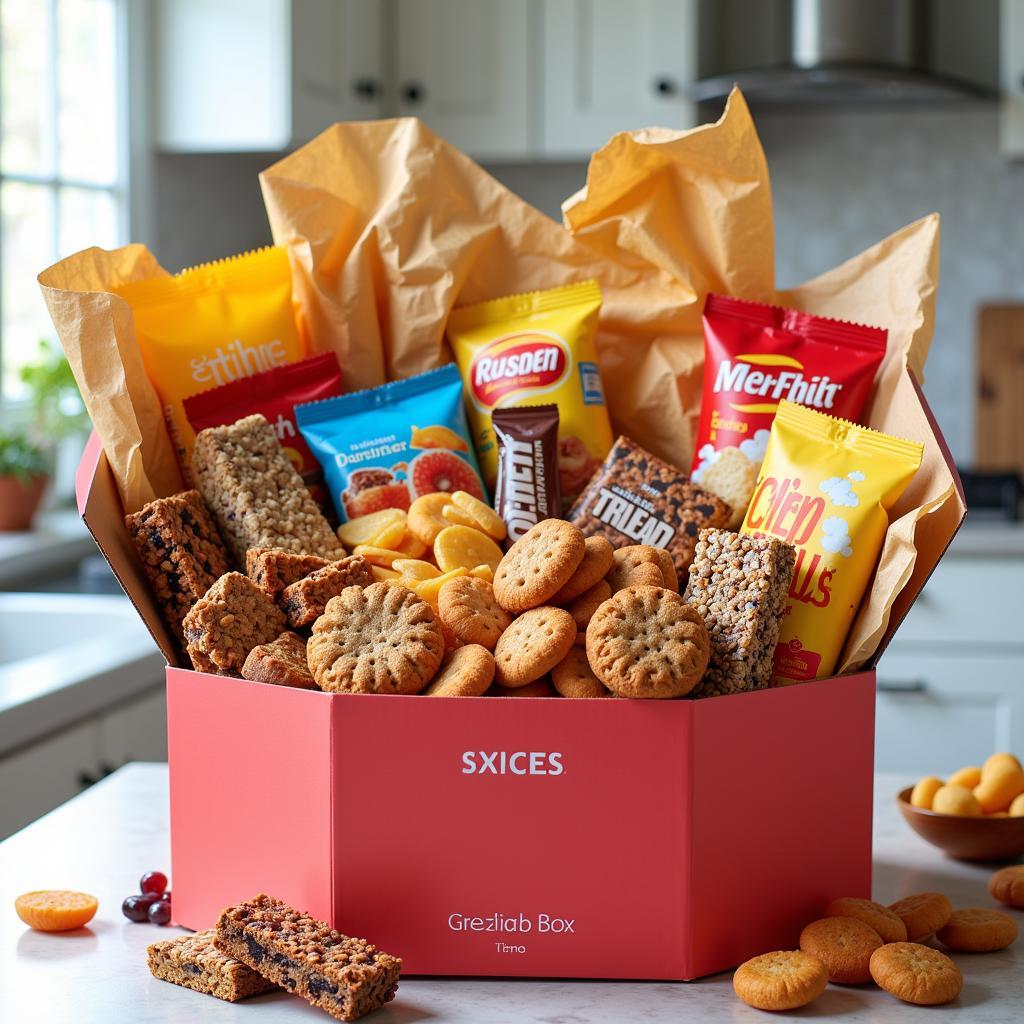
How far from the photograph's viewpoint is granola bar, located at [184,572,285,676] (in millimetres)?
763

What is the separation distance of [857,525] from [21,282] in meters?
2.15

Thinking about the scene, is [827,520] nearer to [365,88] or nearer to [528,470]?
[528,470]

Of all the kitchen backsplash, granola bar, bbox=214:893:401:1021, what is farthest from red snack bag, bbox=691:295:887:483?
the kitchen backsplash

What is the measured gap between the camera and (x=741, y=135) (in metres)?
0.97

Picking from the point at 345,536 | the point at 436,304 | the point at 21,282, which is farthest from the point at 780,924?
the point at 21,282

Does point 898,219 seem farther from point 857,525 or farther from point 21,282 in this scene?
point 857,525

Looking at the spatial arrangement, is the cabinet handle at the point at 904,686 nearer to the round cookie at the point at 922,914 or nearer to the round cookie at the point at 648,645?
the round cookie at the point at 922,914

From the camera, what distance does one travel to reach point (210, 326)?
1.01 m

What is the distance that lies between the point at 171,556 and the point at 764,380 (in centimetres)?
44

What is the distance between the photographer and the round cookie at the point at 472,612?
775 millimetres

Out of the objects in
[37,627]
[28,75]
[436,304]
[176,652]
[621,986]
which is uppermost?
[28,75]

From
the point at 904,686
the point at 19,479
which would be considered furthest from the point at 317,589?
the point at 904,686

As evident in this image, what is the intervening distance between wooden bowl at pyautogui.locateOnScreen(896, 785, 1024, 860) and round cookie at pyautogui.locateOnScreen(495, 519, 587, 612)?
37 cm

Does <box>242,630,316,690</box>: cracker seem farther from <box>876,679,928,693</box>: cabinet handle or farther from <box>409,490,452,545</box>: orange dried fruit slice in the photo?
<box>876,679,928,693</box>: cabinet handle
